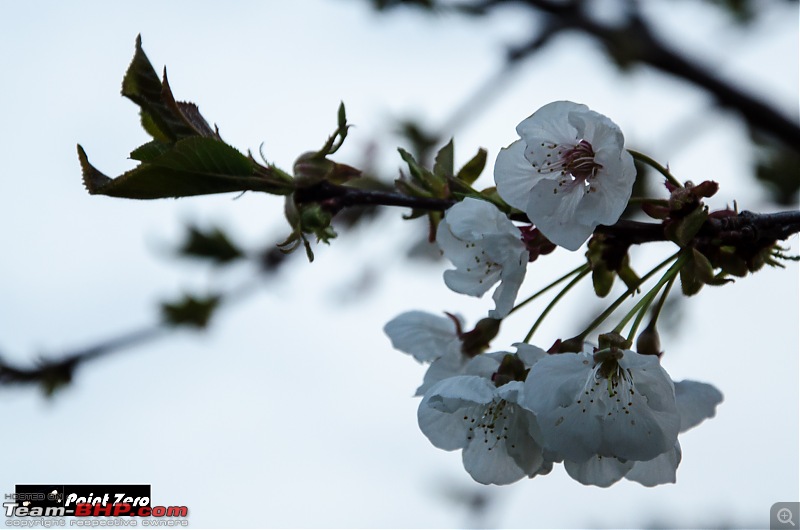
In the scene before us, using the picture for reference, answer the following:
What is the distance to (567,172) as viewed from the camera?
1392mm

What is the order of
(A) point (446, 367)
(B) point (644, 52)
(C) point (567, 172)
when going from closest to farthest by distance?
1. (C) point (567, 172)
2. (A) point (446, 367)
3. (B) point (644, 52)

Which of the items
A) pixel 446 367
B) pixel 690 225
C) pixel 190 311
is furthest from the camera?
pixel 190 311

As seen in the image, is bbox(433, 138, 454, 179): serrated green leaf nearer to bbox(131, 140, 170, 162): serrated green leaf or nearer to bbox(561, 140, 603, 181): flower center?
bbox(561, 140, 603, 181): flower center

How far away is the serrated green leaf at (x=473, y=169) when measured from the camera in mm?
1359

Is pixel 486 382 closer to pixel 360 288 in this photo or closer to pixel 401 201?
pixel 401 201

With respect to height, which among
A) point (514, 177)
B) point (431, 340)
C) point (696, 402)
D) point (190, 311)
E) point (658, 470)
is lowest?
point (658, 470)

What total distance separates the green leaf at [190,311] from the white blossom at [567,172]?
168 cm

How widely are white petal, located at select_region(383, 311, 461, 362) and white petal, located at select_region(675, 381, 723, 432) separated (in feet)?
1.41

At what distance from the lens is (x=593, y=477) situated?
52.6 inches

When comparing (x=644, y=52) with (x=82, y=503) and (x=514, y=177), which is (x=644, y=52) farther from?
(x=82, y=503)

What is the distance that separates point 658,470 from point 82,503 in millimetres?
1821

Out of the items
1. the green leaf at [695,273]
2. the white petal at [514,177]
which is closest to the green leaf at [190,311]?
the white petal at [514,177]

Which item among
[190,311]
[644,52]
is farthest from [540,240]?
[644,52]

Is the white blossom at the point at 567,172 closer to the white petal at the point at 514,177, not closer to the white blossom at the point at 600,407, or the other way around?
the white petal at the point at 514,177
